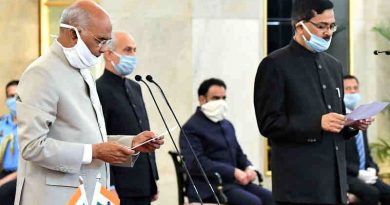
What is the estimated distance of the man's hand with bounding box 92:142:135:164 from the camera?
488cm

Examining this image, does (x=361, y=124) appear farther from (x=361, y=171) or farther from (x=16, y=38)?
(x=16, y=38)


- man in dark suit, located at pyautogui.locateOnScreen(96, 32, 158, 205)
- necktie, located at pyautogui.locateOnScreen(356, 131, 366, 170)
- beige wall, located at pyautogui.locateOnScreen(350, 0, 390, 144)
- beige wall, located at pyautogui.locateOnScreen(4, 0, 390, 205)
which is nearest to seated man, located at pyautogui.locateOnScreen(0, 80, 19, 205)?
beige wall, located at pyautogui.locateOnScreen(4, 0, 390, 205)

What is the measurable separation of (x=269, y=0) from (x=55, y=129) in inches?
263

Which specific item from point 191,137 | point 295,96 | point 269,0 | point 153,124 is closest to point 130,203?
point 295,96

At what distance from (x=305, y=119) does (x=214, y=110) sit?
137 inches

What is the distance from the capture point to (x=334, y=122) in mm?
5668

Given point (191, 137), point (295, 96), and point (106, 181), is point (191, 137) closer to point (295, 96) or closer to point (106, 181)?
point (295, 96)

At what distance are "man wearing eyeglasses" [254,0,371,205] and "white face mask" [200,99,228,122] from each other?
3.25 meters

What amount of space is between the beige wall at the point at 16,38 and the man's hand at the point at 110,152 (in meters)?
5.95

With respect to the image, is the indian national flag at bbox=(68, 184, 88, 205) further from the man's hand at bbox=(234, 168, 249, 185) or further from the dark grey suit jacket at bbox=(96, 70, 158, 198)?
the man's hand at bbox=(234, 168, 249, 185)

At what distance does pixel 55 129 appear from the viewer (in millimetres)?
4957

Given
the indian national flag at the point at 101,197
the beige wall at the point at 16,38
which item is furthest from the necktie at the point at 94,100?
the beige wall at the point at 16,38

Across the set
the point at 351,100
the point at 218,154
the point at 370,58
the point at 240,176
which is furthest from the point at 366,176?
the point at 370,58

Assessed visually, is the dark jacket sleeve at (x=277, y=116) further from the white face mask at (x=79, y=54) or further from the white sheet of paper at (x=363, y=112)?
the white face mask at (x=79, y=54)
